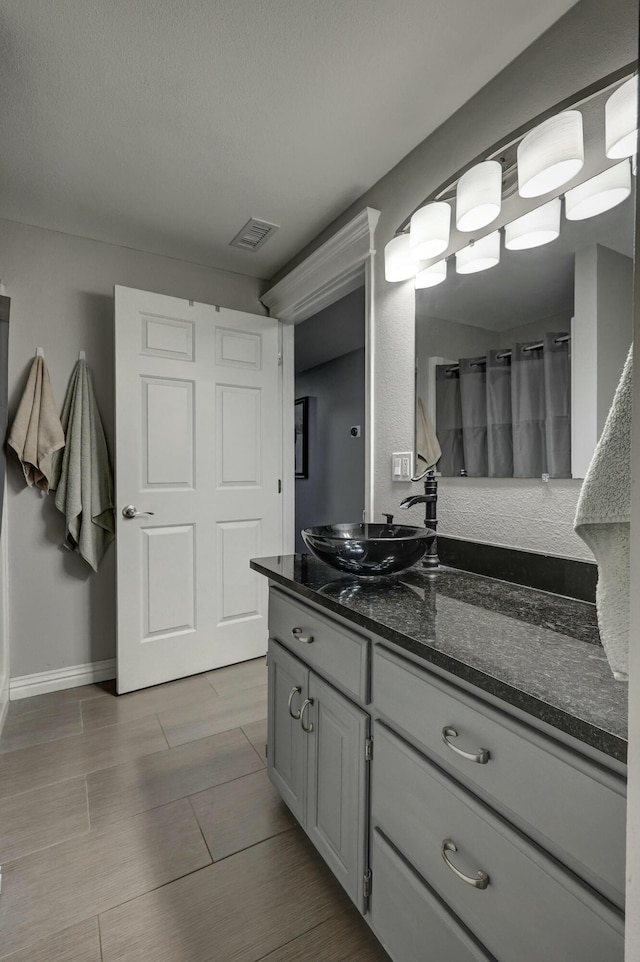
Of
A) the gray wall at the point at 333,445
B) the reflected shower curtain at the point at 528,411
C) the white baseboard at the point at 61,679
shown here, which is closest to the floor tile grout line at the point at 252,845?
the reflected shower curtain at the point at 528,411

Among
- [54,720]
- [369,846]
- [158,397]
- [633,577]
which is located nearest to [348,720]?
[369,846]

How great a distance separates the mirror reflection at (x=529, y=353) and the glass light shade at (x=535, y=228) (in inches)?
0.8

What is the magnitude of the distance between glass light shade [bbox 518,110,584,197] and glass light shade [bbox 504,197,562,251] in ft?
0.15

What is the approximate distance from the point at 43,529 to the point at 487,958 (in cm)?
248

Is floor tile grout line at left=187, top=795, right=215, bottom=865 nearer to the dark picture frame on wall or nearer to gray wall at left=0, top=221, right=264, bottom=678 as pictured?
gray wall at left=0, top=221, right=264, bottom=678

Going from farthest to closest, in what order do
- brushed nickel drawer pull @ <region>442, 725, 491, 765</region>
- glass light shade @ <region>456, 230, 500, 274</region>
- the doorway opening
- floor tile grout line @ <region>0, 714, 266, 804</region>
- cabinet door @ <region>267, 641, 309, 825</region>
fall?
the doorway opening → floor tile grout line @ <region>0, 714, 266, 804</region> → glass light shade @ <region>456, 230, 500, 274</region> → cabinet door @ <region>267, 641, 309, 825</region> → brushed nickel drawer pull @ <region>442, 725, 491, 765</region>

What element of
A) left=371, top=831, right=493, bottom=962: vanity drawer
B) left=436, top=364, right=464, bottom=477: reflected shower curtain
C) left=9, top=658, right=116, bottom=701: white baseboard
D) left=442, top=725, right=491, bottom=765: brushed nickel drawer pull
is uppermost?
left=436, top=364, right=464, bottom=477: reflected shower curtain

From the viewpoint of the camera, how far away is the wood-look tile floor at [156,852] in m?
1.16

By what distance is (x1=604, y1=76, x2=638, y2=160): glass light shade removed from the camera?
1.05 metres

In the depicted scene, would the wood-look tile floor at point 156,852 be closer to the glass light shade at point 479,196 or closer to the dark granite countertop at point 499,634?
the dark granite countertop at point 499,634

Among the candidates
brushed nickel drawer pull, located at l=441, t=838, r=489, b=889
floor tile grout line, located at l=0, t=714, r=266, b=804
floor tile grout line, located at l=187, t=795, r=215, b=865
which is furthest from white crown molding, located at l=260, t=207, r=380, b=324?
floor tile grout line, located at l=187, t=795, r=215, b=865

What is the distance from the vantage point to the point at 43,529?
8.07 ft

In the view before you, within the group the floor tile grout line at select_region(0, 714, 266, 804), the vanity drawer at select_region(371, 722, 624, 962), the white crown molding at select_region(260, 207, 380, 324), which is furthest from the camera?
the white crown molding at select_region(260, 207, 380, 324)

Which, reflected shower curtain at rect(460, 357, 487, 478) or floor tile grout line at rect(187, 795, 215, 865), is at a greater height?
reflected shower curtain at rect(460, 357, 487, 478)
